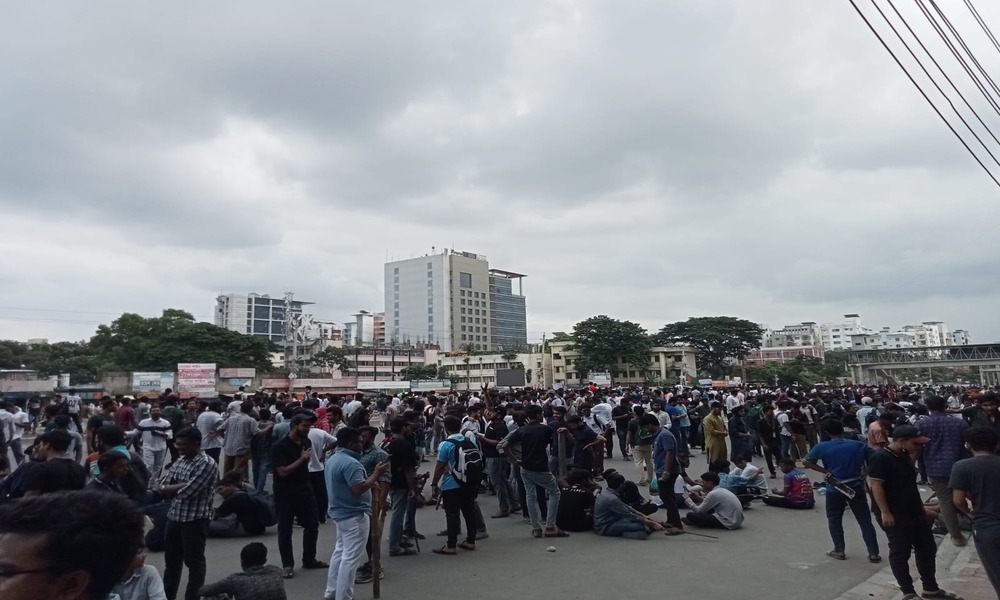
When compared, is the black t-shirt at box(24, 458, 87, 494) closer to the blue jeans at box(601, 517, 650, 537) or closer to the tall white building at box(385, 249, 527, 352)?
the blue jeans at box(601, 517, 650, 537)

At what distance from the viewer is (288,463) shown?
22.0ft

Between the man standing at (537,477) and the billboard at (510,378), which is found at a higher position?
the billboard at (510,378)

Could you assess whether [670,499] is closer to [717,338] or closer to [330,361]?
[717,338]

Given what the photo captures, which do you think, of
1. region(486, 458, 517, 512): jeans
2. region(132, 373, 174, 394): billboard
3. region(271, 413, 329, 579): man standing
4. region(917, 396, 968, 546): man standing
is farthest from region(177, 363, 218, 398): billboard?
region(917, 396, 968, 546): man standing

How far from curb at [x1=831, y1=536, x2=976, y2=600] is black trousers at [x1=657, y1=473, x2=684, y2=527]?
8.42ft

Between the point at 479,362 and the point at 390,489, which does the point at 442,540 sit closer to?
the point at 390,489

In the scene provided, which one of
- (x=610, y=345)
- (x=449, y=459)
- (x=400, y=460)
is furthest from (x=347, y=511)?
(x=610, y=345)

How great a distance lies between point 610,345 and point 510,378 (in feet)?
163

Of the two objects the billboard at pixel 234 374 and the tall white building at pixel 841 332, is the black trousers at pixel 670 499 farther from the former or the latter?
the tall white building at pixel 841 332

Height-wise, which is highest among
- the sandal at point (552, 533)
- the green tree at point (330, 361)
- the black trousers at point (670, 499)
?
the green tree at point (330, 361)

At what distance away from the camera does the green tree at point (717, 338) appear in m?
82.1

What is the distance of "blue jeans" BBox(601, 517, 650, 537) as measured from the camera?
820 cm

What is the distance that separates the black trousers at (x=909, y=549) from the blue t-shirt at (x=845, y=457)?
1.28 meters

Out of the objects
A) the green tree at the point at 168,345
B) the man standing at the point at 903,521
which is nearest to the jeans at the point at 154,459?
the man standing at the point at 903,521
